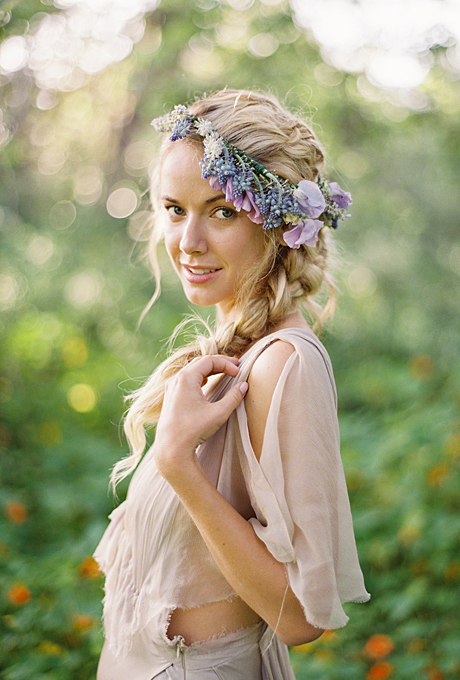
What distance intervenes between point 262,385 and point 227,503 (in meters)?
0.30

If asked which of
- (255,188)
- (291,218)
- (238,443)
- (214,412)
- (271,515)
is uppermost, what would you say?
(255,188)

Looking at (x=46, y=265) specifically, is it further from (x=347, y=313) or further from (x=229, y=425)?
(x=229, y=425)

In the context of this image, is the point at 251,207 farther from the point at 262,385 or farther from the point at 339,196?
the point at 262,385

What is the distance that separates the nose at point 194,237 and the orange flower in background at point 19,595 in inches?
81.0

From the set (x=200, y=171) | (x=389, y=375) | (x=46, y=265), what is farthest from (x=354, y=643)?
(x=46, y=265)

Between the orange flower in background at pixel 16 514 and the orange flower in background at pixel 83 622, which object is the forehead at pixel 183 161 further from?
the orange flower in background at pixel 16 514

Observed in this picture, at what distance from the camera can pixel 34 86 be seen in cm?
541

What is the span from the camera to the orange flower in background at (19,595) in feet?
8.74

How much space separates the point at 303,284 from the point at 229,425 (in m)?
0.55

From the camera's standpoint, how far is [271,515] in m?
1.30

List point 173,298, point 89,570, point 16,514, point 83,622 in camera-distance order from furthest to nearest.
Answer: point 173,298 < point 16,514 < point 89,570 < point 83,622

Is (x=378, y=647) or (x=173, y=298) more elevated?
(x=173, y=298)

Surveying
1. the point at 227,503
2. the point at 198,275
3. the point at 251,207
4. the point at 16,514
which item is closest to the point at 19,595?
the point at 16,514

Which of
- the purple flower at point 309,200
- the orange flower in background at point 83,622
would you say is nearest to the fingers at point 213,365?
the purple flower at point 309,200
